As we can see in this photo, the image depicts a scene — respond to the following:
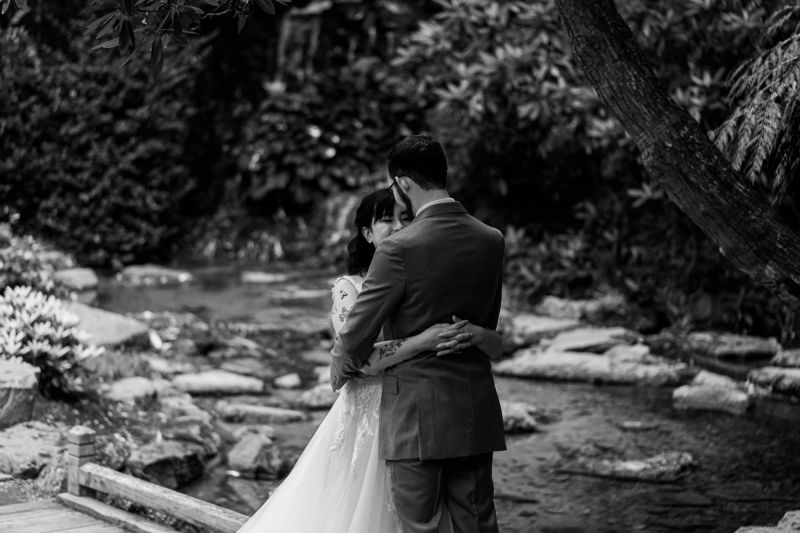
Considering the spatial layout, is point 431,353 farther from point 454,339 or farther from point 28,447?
point 28,447

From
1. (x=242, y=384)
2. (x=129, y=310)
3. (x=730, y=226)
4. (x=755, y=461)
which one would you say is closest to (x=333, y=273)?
(x=129, y=310)

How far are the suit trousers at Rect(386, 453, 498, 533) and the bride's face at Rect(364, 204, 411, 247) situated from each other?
3.01ft

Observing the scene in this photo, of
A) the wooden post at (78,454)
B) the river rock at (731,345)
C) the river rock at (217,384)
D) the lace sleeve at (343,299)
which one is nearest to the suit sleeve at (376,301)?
the lace sleeve at (343,299)

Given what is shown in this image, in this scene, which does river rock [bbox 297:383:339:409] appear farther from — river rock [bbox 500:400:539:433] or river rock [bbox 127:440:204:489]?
river rock [bbox 127:440:204:489]

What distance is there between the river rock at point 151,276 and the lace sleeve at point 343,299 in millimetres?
10605

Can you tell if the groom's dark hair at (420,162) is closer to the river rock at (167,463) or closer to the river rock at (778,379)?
the river rock at (167,463)

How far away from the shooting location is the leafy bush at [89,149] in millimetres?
14234

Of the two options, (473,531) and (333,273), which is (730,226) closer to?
(473,531)

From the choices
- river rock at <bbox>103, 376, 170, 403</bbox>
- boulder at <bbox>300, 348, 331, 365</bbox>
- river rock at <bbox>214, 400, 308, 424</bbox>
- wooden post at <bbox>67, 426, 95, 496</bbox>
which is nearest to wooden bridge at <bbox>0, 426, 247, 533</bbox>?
wooden post at <bbox>67, 426, 95, 496</bbox>

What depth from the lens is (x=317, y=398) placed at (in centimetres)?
897

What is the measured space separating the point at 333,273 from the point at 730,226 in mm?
10933

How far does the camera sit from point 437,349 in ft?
11.8

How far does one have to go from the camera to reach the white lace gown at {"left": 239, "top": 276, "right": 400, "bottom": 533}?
3.88 metres

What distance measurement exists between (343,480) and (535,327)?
7609 mm
